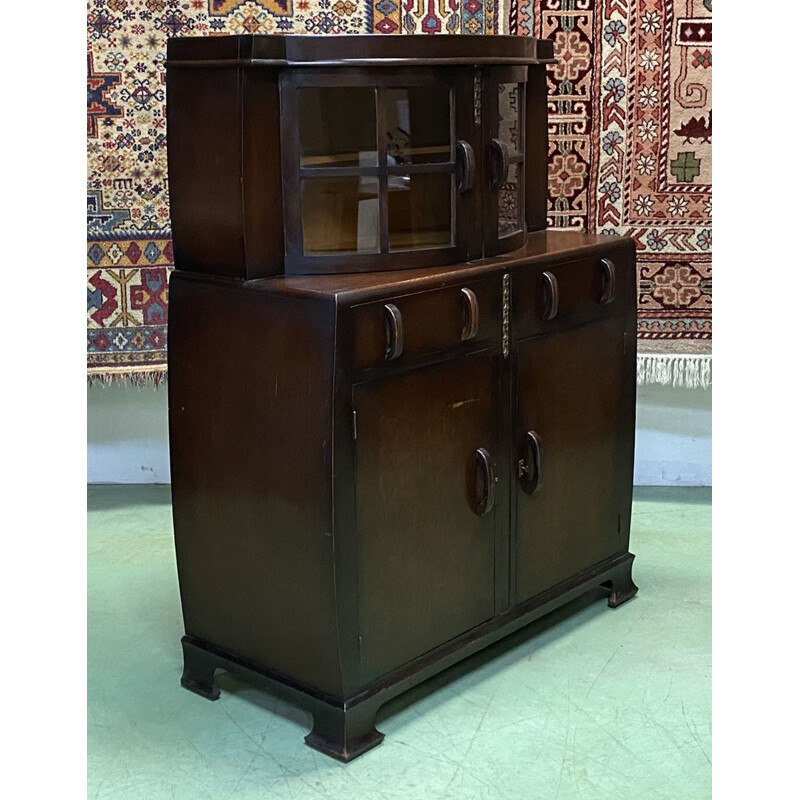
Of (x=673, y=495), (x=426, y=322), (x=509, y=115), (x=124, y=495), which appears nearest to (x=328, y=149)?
(x=426, y=322)

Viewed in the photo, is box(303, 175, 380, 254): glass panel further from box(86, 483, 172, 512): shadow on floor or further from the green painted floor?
box(86, 483, 172, 512): shadow on floor

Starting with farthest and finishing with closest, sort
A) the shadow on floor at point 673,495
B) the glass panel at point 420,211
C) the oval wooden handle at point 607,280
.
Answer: the shadow on floor at point 673,495 → the oval wooden handle at point 607,280 → the glass panel at point 420,211

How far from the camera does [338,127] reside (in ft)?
8.39

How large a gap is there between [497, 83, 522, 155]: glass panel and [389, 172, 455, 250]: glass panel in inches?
10.4

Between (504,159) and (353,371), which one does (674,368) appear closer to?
(504,159)

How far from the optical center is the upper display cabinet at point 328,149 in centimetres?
248

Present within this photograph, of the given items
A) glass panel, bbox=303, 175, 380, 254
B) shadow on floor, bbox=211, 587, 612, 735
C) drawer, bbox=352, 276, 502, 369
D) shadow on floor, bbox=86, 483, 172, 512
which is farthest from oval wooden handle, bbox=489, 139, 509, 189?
shadow on floor, bbox=86, 483, 172, 512

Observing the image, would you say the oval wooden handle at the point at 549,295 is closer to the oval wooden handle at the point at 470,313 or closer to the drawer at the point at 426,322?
the drawer at the point at 426,322

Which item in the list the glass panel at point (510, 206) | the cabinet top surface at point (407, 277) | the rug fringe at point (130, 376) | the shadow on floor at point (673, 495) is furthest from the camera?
the shadow on floor at point (673, 495)

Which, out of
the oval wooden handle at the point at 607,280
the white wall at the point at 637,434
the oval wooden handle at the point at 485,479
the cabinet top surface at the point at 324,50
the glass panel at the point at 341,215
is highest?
the cabinet top surface at the point at 324,50

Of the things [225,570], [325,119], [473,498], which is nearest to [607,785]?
[473,498]

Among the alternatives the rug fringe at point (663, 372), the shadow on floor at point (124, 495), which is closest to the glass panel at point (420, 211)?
the rug fringe at point (663, 372)

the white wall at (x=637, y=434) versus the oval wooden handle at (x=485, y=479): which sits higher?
the oval wooden handle at (x=485, y=479)

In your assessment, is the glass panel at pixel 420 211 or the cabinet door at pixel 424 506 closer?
the cabinet door at pixel 424 506
